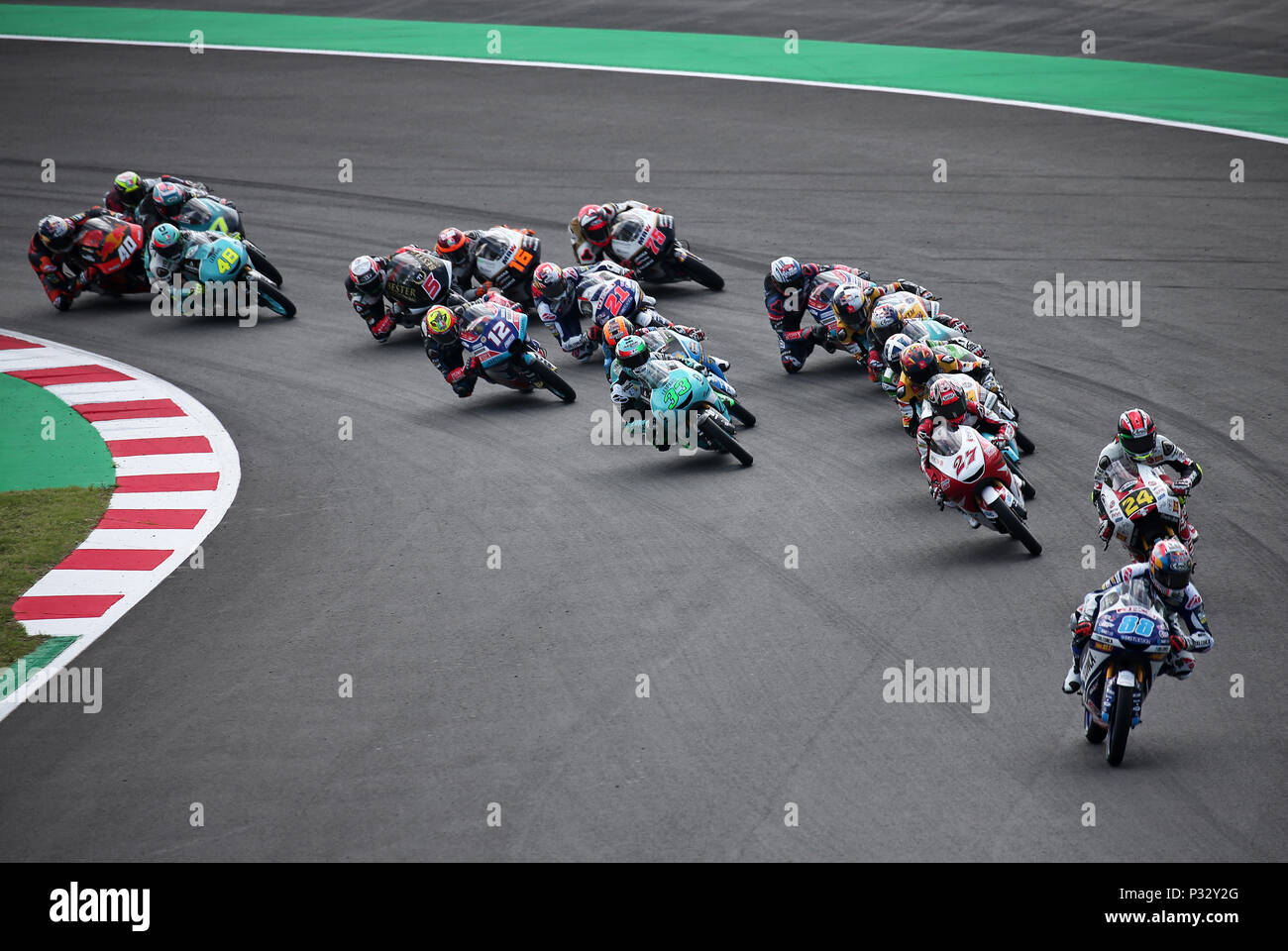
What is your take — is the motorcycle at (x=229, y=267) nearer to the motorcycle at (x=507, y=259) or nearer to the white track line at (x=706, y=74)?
the motorcycle at (x=507, y=259)

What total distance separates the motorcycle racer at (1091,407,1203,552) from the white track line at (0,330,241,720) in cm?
770

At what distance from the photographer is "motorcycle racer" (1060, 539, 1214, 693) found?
8398mm

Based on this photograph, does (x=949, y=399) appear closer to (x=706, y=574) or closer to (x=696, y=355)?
(x=706, y=574)

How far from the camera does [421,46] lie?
32.2 meters

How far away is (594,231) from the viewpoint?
18.5 metres

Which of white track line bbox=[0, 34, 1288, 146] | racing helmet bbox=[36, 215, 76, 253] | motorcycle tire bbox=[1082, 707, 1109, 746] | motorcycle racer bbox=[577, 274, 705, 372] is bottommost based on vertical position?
motorcycle tire bbox=[1082, 707, 1109, 746]

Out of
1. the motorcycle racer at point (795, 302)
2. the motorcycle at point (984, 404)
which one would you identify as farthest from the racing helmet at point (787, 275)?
the motorcycle at point (984, 404)

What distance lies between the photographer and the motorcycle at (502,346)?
15.7 metres

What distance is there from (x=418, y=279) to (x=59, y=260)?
19.6 feet

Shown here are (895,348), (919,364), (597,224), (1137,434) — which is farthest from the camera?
(597,224)

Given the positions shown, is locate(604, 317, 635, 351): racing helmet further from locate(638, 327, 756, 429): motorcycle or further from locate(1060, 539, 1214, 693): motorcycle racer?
locate(1060, 539, 1214, 693): motorcycle racer

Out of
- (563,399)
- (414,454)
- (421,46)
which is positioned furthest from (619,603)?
(421,46)

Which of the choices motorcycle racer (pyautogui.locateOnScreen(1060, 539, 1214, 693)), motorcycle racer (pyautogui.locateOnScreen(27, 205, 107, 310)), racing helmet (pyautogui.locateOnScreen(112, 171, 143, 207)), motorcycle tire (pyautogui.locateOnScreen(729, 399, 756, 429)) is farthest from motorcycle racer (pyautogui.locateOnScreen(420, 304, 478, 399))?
motorcycle racer (pyautogui.locateOnScreen(1060, 539, 1214, 693))

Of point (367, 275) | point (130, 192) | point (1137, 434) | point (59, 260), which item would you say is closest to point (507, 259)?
point (367, 275)
